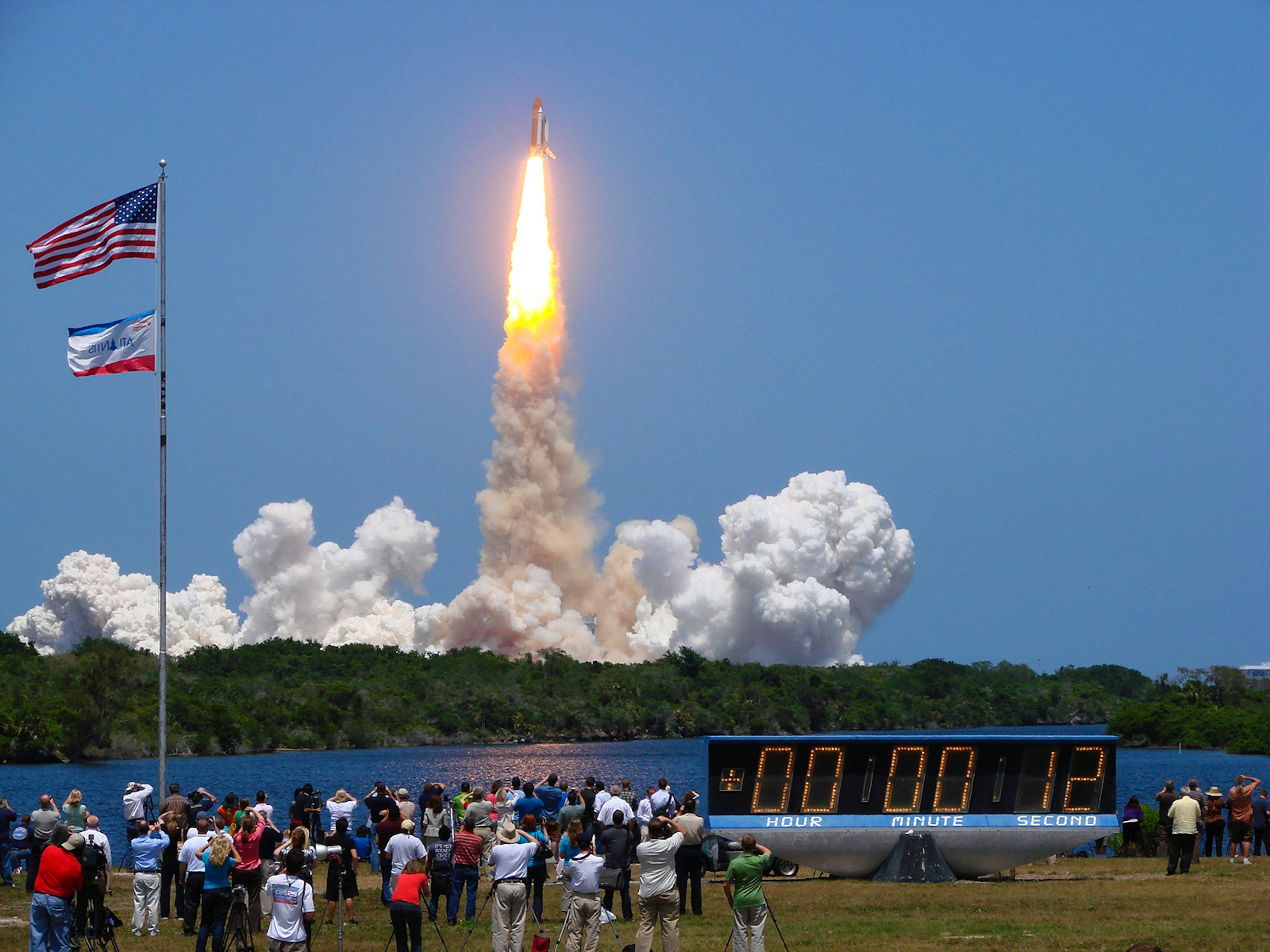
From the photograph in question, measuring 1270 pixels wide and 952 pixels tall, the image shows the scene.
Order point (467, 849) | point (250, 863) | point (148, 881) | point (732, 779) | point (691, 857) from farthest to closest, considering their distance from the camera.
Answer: point (732, 779) < point (691, 857) < point (148, 881) < point (467, 849) < point (250, 863)

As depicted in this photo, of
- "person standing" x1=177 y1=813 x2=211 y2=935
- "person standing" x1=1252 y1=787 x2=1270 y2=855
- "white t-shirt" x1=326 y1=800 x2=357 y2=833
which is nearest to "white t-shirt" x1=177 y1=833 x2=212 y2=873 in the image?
"person standing" x1=177 y1=813 x2=211 y2=935

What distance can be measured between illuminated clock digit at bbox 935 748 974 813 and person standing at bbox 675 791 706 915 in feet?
15.0

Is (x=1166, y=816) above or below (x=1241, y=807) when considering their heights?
below

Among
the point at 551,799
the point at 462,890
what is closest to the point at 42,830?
the point at 462,890

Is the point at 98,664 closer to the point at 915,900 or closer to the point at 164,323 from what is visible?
the point at 164,323

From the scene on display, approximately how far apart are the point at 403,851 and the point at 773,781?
28.8 feet

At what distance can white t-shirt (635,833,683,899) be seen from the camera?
63.0 feet

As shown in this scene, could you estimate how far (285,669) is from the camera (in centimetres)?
10669

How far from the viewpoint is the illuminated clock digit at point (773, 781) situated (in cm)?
2755

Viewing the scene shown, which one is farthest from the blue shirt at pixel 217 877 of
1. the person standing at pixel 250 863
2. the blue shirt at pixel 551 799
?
the blue shirt at pixel 551 799

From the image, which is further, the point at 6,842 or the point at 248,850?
the point at 6,842

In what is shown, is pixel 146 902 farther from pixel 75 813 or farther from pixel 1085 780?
pixel 1085 780

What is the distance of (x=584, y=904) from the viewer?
19.3 metres

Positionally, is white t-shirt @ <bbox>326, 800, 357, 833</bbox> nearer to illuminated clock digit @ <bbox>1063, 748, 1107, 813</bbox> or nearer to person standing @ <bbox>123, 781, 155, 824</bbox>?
person standing @ <bbox>123, 781, 155, 824</bbox>
